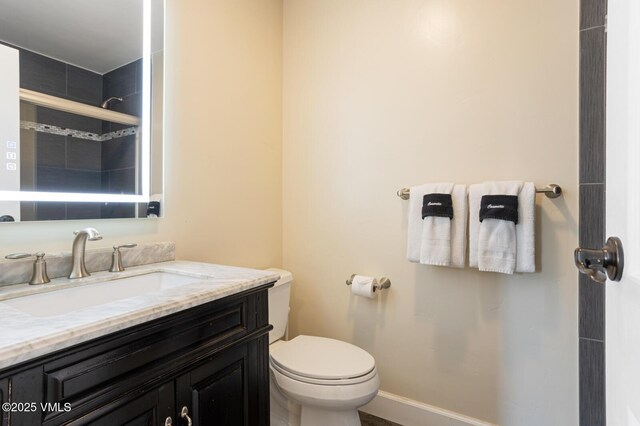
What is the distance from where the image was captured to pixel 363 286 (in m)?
1.69

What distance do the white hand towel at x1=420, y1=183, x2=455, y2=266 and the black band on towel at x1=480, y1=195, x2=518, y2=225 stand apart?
0.16 metres

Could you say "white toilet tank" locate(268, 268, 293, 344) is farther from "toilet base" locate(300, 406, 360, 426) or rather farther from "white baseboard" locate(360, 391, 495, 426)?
"white baseboard" locate(360, 391, 495, 426)

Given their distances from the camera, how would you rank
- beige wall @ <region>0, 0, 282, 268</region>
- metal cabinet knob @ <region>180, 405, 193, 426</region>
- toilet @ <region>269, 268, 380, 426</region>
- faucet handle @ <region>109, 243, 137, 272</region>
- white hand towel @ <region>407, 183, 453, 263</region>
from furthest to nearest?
white hand towel @ <region>407, 183, 453, 263</region>
beige wall @ <region>0, 0, 282, 268</region>
toilet @ <region>269, 268, 380, 426</region>
faucet handle @ <region>109, 243, 137, 272</region>
metal cabinet knob @ <region>180, 405, 193, 426</region>

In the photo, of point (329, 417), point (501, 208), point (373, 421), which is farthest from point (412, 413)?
point (501, 208)

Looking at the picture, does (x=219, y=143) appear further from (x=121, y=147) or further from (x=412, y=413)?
(x=412, y=413)

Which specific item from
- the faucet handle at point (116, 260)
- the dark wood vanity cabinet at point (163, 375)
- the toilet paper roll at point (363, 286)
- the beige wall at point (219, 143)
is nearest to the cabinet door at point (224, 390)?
the dark wood vanity cabinet at point (163, 375)

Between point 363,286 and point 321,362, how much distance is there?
44cm

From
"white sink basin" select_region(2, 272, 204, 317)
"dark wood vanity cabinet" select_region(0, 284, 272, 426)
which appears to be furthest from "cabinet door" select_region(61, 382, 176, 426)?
"white sink basin" select_region(2, 272, 204, 317)

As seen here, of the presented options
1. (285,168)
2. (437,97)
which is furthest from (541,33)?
(285,168)

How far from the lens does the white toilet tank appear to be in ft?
5.30

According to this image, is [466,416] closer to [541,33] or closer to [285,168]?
[285,168]

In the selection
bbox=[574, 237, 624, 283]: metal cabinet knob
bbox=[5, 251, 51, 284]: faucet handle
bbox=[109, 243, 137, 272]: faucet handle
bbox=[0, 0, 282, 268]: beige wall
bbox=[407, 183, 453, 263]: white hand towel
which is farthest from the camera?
bbox=[407, 183, 453, 263]: white hand towel

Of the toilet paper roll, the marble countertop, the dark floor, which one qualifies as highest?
the marble countertop

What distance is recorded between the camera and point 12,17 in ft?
3.33
